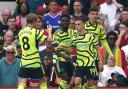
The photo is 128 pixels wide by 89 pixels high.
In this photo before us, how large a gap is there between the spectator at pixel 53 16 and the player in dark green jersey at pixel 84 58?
3888 millimetres

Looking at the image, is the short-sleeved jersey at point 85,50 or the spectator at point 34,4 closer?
the short-sleeved jersey at point 85,50

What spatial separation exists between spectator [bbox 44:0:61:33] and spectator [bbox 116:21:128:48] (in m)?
→ 1.67

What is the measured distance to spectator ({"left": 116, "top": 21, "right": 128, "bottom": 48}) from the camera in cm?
1770

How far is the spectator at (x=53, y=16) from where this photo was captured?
729 inches

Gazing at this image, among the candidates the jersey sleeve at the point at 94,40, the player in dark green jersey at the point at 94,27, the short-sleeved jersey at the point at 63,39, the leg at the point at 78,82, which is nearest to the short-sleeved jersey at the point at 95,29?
the player in dark green jersey at the point at 94,27

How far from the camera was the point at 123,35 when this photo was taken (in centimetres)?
1788

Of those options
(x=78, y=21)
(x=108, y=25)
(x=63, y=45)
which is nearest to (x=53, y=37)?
(x=63, y=45)

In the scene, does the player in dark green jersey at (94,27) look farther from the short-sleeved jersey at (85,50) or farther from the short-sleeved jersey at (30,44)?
the short-sleeved jersey at (30,44)

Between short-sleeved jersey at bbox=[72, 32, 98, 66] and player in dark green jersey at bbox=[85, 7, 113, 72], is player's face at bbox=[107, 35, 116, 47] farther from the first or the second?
short-sleeved jersey at bbox=[72, 32, 98, 66]

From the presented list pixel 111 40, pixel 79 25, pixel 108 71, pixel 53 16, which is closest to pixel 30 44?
pixel 79 25

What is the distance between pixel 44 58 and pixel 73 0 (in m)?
2.81

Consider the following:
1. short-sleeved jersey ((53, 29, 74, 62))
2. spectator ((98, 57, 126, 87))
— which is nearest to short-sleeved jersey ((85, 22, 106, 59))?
short-sleeved jersey ((53, 29, 74, 62))

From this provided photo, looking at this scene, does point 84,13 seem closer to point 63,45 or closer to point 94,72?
point 63,45

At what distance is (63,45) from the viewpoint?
612 inches
